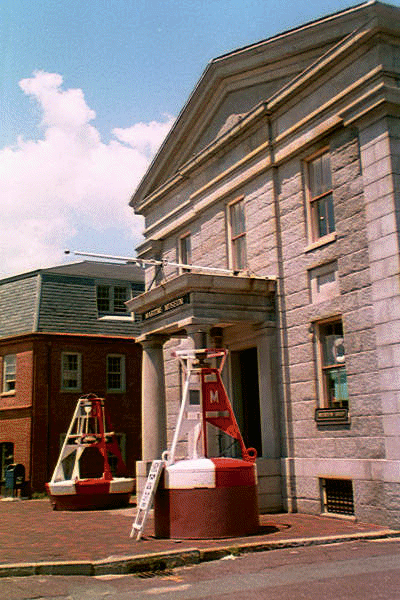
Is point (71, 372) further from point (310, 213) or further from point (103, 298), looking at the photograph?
point (310, 213)

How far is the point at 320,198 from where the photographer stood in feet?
50.8

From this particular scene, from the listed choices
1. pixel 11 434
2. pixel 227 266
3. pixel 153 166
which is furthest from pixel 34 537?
pixel 11 434

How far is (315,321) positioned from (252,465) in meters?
4.25

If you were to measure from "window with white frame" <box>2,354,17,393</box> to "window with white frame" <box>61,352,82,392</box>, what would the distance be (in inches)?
81.8

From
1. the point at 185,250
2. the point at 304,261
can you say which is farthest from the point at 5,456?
the point at 304,261

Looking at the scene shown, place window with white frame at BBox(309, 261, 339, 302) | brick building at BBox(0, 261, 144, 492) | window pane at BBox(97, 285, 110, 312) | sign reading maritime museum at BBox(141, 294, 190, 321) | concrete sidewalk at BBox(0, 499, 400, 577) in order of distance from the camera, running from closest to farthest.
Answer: concrete sidewalk at BBox(0, 499, 400, 577)
window with white frame at BBox(309, 261, 339, 302)
sign reading maritime museum at BBox(141, 294, 190, 321)
brick building at BBox(0, 261, 144, 492)
window pane at BBox(97, 285, 110, 312)

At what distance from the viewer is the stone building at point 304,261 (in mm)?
13177

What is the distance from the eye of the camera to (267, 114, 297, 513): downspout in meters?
15.3

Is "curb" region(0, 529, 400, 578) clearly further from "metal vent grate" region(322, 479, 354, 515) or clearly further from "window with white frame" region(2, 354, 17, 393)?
"window with white frame" region(2, 354, 17, 393)

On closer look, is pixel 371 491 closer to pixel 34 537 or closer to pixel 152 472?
pixel 152 472

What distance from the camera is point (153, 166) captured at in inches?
891

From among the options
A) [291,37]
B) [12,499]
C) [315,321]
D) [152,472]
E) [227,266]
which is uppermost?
[291,37]

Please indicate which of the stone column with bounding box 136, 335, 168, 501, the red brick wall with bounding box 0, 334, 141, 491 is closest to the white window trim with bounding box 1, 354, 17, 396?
the red brick wall with bounding box 0, 334, 141, 491

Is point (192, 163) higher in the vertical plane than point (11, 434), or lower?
higher
